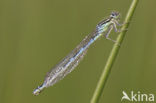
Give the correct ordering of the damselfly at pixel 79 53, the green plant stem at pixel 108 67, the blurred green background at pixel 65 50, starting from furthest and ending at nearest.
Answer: the blurred green background at pixel 65 50
the damselfly at pixel 79 53
the green plant stem at pixel 108 67

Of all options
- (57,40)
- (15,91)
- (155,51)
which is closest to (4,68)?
(15,91)

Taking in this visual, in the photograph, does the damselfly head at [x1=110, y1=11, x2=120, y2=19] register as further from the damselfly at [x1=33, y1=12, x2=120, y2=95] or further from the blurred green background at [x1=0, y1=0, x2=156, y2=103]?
the blurred green background at [x1=0, y1=0, x2=156, y2=103]

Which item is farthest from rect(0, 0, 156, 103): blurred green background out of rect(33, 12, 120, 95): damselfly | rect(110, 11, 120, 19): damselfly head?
rect(110, 11, 120, 19): damselfly head

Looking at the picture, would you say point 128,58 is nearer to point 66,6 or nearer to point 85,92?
point 85,92

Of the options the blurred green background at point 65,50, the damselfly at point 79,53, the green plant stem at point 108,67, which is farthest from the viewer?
the blurred green background at point 65,50

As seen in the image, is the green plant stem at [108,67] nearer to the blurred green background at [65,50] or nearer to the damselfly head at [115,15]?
the damselfly head at [115,15]

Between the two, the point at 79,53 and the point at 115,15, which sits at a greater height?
the point at 115,15

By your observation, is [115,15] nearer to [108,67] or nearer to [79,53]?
[79,53]

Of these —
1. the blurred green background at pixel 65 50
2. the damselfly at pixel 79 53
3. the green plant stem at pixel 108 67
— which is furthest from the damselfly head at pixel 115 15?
the green plant stem at pixel 108 67

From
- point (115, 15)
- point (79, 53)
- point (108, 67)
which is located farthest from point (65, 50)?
point (108, 67)
